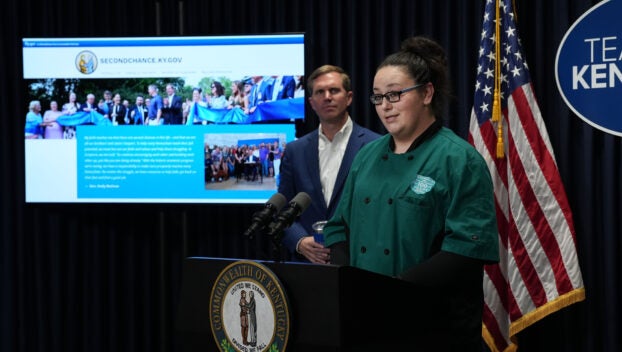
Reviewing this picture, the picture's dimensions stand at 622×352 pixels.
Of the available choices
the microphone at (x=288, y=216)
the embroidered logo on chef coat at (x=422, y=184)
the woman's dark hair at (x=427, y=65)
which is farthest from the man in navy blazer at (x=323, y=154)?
the microphone at (x=288, y=216)

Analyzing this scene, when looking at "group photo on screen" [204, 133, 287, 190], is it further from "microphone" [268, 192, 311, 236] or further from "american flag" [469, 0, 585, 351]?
"microphone" [268, 192, 311, 236]

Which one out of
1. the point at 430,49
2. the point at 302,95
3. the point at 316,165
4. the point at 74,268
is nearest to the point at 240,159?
the point at 302,95

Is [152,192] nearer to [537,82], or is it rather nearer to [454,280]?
[537,82]

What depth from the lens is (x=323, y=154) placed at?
3221mm

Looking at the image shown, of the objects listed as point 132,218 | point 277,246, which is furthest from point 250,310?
point 132,218

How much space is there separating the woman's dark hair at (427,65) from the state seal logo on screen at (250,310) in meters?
0.69

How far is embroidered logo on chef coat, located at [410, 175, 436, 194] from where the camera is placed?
5.43ft

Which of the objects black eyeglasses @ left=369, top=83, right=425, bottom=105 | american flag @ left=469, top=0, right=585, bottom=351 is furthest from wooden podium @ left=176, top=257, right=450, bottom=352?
american flag @ left=469, top=0, right=585, bottom=351

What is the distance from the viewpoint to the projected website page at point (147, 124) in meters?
3.83

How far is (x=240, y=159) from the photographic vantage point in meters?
3.83

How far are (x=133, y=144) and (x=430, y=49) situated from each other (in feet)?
7.89

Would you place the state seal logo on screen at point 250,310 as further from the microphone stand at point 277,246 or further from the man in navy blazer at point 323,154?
the man in navy blazer at point 323,154

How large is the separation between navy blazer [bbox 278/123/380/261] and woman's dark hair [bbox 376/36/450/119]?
1.25 meters

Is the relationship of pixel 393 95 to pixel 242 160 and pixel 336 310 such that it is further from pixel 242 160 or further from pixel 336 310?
pixel 242 160
